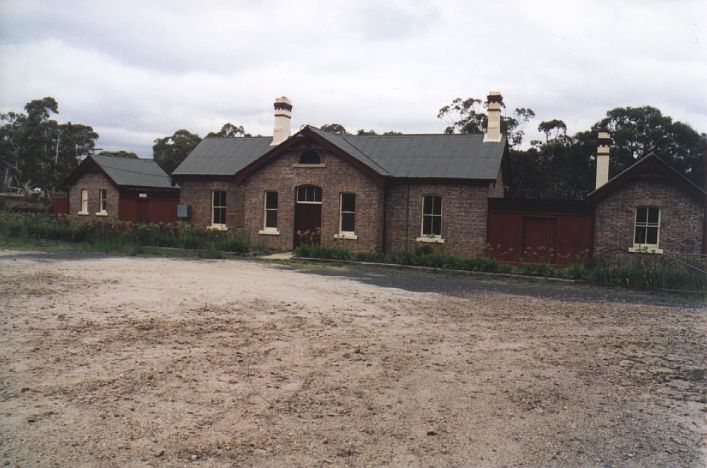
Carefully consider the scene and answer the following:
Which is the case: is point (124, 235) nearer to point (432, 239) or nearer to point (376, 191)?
point (376, 191)

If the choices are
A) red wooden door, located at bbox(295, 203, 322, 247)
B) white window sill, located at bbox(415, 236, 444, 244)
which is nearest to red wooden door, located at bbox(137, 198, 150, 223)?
red wooden door, located at bbox(295, 203, 322, 247)

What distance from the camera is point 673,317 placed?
36.2ft

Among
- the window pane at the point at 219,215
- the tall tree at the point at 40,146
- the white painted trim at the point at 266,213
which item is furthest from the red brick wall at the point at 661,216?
the tall tree at the point at 40,146

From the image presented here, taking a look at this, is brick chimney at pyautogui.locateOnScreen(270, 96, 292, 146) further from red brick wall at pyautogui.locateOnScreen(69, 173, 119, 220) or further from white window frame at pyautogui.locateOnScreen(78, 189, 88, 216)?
white window frame at pyautogui.locateOnScreen(78, 189, 88, 216)

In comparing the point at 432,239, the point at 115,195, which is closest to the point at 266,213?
the point at 432,239

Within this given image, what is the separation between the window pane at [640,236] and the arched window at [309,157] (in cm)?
1228

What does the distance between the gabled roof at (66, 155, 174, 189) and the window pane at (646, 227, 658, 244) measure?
2559 centimetres

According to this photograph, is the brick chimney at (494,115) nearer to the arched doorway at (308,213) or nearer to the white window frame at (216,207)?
the arched doorway at (308,213)

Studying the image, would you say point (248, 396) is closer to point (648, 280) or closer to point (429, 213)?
point (648, 280)

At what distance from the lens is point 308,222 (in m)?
23.6

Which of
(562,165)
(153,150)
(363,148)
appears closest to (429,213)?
(363,148)

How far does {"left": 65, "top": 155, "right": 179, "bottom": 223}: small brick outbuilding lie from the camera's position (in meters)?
29.7

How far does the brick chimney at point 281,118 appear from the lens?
26.8m

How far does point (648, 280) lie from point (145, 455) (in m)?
14.8
